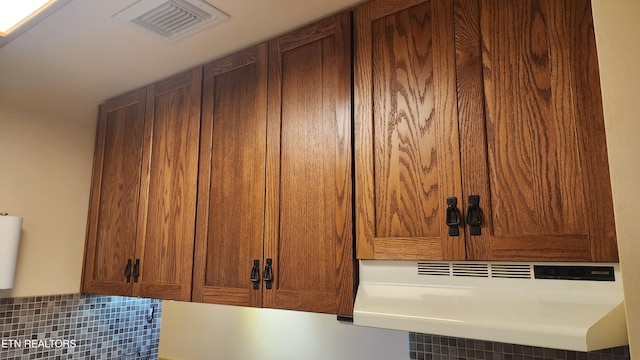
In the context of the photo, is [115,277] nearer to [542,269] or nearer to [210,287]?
[210,287]

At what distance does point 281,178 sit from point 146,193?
852 millimetres

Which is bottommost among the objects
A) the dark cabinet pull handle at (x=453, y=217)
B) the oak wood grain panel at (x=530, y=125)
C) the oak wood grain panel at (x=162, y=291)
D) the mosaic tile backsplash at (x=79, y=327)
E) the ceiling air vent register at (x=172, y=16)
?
the mosaic tile backsplash at (x=79, y=327)

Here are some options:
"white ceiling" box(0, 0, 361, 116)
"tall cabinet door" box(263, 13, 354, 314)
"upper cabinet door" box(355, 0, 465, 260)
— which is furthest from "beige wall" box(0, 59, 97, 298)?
"upper cabinet door" box(355, 0, 465, 260)

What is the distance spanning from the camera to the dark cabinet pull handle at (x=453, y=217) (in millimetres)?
1116

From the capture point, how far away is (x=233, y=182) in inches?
65.2

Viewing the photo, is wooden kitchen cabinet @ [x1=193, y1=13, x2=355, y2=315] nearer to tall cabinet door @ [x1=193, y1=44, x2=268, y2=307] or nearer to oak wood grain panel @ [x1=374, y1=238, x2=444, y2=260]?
tall cabinet door @ [x1=193, y1=44, x2=268, y2=307]

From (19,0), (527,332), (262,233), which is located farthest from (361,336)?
(19,0)

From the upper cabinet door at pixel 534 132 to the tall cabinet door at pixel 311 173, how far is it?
390 mm

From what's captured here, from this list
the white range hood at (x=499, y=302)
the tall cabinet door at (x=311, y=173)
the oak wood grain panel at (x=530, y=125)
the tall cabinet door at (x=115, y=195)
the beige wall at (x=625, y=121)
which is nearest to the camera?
the beige wall at (x=625, y=121)

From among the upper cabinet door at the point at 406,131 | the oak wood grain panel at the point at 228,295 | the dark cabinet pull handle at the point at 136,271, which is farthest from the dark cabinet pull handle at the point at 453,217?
the dark cabinet pull handle at the point at 136,271

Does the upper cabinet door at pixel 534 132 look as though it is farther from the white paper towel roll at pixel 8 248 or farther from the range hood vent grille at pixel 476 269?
the white paper towel roll at pixel 8 248

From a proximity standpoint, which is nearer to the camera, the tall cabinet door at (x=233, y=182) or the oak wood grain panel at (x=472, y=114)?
the oak wood grain panel at (x=472, y=114)

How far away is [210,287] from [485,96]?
1.18 metres

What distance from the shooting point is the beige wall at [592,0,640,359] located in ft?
1.98
